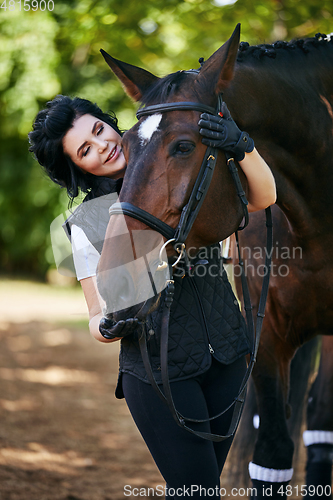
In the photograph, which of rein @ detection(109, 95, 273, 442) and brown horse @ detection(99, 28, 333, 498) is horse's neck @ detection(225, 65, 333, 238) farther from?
rein @ detection(109, 95, 273, 442)

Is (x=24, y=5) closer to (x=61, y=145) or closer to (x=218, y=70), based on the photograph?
(x=61, y=145)

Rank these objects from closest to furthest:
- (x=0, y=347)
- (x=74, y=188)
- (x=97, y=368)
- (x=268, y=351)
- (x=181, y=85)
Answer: (x=181, y=85), (x=74, y=188), (x=268, y=351), (x=97, y=368), (x=0, y=347)

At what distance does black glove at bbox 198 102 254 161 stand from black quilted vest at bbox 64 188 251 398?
43cm

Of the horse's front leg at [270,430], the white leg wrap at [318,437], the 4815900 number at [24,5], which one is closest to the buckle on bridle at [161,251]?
the horse's front leg at [270,430]

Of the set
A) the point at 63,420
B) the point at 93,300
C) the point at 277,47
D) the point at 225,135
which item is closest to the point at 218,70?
the point at 225,135

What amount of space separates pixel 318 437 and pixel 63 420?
265cm

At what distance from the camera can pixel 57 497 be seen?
10.4ft

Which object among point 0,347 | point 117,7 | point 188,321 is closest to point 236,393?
point 188,321

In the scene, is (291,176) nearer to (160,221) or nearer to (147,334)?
(160,221)

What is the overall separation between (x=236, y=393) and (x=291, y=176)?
3.02 ft

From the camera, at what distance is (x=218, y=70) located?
1607mm

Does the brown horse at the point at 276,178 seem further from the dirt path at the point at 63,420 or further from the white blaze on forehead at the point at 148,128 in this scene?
the dirt path at the point at 63,420

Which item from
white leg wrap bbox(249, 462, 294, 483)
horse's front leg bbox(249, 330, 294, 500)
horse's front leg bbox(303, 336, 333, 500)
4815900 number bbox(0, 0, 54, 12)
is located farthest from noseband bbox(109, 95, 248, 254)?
4815900 number bbox(0, 0, 54, 12)

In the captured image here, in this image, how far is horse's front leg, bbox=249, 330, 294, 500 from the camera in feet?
8.01
